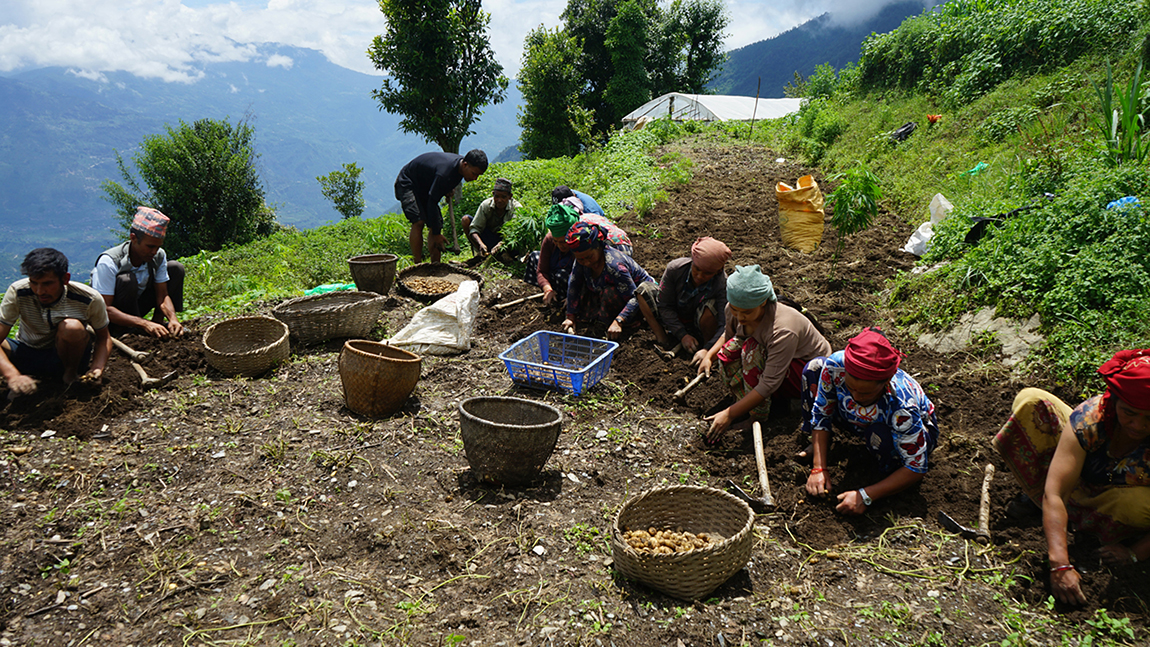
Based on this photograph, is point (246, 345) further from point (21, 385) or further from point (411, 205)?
point (411, 205)

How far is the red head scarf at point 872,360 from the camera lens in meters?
2.68

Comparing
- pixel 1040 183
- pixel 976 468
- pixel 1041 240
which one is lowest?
pixel 976 468

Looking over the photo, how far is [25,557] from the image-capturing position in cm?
270

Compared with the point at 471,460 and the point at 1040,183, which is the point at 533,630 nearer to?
the point at 471,460

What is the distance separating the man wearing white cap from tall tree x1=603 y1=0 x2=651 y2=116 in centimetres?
2958

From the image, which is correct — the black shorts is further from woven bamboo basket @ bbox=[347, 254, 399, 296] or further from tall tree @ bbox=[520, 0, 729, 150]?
tall tree @ bbox=[520, 0, 729, 150]

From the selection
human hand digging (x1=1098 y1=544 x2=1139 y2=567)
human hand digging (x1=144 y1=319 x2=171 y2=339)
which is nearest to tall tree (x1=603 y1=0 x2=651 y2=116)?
human hand digging (x1=144 y1=319 x2=171 y2=339)

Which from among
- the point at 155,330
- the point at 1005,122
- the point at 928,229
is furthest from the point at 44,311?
the point at 1005,122

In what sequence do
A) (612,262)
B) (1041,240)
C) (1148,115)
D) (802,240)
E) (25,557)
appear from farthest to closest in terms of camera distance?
(802,240)
(1148,115)
(612,262)
(1041,240)
(25,557)

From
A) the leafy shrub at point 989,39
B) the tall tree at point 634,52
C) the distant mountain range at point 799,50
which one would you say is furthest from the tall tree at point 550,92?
the distant mountain range at point 799,50

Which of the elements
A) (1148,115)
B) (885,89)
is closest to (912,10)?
(885,89)

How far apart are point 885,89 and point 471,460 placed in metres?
15.6

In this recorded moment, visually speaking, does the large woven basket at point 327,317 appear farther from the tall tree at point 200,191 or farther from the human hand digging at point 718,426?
the tall tree at point 200,191

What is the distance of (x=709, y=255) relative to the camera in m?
4.45
